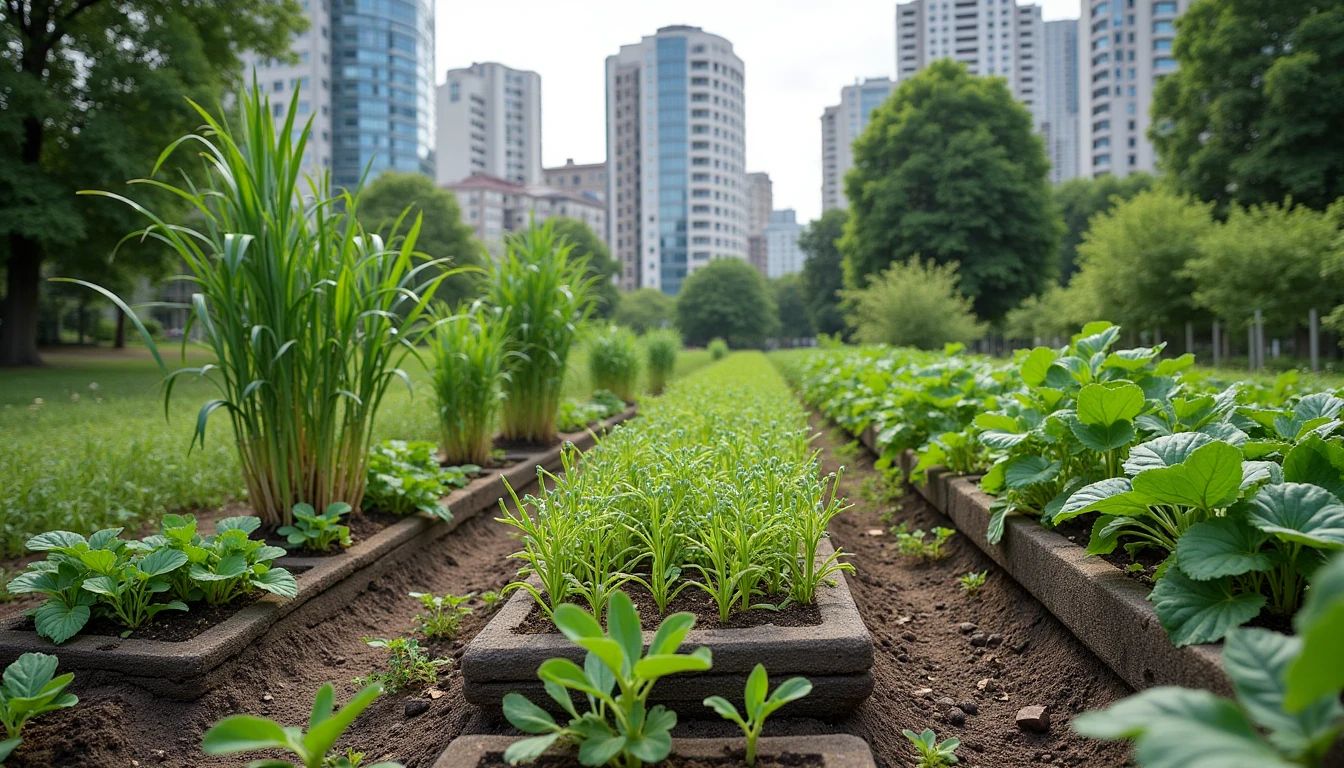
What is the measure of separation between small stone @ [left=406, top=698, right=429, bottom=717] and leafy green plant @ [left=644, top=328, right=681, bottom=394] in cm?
1056

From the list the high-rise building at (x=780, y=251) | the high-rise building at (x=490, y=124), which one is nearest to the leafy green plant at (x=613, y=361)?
the high-rise building at (x=490, y=124)

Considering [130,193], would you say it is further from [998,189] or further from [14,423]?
[998,189]

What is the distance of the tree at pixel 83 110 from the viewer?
48.3ft

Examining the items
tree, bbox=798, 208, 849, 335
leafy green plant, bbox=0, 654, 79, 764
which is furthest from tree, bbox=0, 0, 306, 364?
tree, bbox=798, 208, 849, 335

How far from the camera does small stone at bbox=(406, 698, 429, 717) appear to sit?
7.38ft

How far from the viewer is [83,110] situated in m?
16.4

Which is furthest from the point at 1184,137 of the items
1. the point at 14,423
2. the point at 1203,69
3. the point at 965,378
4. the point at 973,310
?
the point at 14,423

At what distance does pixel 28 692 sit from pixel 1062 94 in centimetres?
14853

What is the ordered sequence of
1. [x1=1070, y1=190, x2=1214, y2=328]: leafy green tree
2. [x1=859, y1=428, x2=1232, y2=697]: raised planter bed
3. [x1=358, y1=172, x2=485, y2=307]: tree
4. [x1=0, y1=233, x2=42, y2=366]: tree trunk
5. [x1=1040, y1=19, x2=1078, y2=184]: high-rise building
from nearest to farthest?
[x1=859, y1=428, x2=1232, y2=697]: raised planter bed
[x1=0, y1=233, x2=42, y2=366]: tree trunk
[x1=1070, y1=190, x2=1214, y2=328]: leafy green tree
[x1=358, y1=172, x2=485, y2=307]: tree
[x1=1040, y1=19, x2=1078, y2=184]: high-rise building

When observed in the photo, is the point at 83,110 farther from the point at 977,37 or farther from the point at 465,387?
the point at 977,37

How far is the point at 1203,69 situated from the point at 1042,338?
18.5 m

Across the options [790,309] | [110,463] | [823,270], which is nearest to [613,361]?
[110,463]

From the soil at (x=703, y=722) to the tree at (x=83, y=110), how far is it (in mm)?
15299

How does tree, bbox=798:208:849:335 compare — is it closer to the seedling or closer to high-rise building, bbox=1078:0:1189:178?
high-rise building, bbox=1078:0:1189:178
